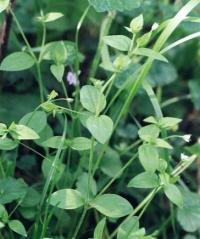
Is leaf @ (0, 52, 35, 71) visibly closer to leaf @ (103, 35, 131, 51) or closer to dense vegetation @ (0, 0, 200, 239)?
dense vegetation @ (0, 0, 200, 239)

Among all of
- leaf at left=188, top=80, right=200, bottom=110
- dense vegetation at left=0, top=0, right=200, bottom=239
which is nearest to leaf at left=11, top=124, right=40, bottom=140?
dense vegetation at left=0, top=0, right=200, bottom=239

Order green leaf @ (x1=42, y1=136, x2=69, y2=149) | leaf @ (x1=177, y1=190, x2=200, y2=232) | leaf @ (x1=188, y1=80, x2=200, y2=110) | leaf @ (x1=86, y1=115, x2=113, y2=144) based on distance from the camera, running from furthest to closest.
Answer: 1. leaf @ (x1=188, y1=80, x2=200, y2=110)
2. leaf @ (x1=177, y1=190, x2=200, y2=232)
3. green leaf @ (x1=42, y1=136, x2=69, y2=149)
4. leaf @ (x1=86, y1=115, x2=113, y2=144)

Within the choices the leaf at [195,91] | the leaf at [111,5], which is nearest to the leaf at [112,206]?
the leaf at [111,5]

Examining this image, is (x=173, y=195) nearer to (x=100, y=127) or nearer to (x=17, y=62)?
(x=100, y=127)

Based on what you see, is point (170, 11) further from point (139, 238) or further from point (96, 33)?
point (139, 238)

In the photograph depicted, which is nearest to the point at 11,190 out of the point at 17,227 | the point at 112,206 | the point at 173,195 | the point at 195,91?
the point at 17,227

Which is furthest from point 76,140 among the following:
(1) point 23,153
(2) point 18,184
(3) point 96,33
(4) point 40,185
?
(3) point 96,33

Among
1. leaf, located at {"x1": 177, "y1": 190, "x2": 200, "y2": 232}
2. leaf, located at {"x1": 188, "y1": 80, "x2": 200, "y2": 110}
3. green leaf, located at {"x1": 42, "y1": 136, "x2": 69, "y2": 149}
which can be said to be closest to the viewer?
green leaf, located at {"x1": 42, "y1": 136, "x2": 69, "y2": 149}
